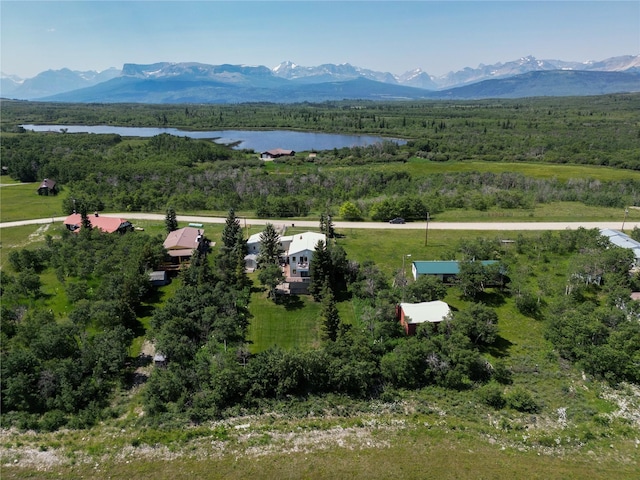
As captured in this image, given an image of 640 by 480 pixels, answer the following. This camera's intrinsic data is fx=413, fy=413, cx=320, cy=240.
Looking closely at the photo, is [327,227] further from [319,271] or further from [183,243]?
[183,243]

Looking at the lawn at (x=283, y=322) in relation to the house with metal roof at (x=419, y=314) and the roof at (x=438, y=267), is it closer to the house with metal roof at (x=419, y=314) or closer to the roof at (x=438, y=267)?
the house with metal roof at (x=419, y=314)

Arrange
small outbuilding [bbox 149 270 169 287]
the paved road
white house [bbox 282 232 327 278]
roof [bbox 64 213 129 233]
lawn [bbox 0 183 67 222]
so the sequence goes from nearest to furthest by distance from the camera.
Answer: white house [bbox 282 232 327 278], small outbuilding [bbox 149 270 169 287], roof [bbox 64 213 129 233], the paved road, lawn [bbox 0 183 67 222]

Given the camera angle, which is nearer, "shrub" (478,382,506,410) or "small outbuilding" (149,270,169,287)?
"shrub" (478,382,506,410)

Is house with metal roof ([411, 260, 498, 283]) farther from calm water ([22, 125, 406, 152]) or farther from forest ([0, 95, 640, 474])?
calm water ([22, 125, 406, 152])

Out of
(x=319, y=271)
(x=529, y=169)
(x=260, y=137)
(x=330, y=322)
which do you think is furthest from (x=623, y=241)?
(x=260, y=137)

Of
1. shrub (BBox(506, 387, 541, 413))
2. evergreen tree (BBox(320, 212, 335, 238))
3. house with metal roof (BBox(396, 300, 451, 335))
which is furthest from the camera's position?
evergreen tree (BBox(320, 212, 335, 238))

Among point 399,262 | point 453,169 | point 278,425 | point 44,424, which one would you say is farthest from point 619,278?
point 453,169

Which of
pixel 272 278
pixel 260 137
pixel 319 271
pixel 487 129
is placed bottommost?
pixel 272 278

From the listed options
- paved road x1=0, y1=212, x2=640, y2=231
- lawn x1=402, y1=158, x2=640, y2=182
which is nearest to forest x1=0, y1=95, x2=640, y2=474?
paved road x1=0, y1=212, x2=640, y2=231

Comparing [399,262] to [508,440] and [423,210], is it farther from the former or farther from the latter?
[508,440]
